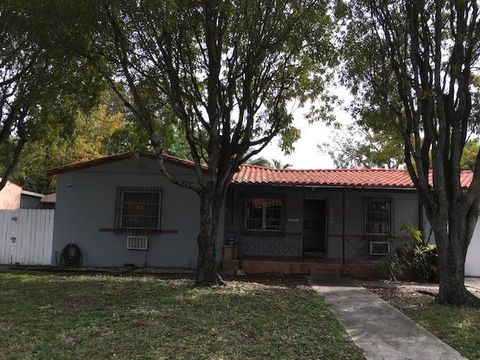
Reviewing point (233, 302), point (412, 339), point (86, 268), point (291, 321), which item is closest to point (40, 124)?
point (86, 268)

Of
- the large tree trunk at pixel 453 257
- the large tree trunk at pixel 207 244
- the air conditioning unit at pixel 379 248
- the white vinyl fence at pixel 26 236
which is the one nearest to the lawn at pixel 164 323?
the large tree trunk at pixel 207 244

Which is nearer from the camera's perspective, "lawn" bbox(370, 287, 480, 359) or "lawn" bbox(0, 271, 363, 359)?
"lawn" bbox(0, 271, 363, 359)

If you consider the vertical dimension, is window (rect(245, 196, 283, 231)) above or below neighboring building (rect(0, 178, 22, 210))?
below

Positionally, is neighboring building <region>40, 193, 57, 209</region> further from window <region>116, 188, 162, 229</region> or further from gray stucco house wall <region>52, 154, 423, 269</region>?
window <region>116, 188, 162, 229</region>

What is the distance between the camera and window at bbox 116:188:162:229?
15859 mm

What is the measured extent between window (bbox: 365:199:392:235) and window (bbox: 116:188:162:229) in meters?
6.63

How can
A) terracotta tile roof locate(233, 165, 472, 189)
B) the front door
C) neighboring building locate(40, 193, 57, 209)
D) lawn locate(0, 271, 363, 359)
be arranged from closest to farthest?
1. lawn locate(0, 271, 363, 359)
2. terracotta tile roof locate(233, 165, 472, 189)
3. the front door
4. neighboring building locate(40, 193, 57, 209)

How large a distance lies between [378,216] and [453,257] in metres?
6.66

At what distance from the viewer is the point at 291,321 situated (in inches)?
319

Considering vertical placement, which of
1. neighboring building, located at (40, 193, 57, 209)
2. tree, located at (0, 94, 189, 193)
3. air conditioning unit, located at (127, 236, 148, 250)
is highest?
tree, located at (0, 94, 189, 193)

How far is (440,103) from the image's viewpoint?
34.0ft

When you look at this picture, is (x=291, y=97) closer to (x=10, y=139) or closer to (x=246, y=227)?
(x=246, y=227)

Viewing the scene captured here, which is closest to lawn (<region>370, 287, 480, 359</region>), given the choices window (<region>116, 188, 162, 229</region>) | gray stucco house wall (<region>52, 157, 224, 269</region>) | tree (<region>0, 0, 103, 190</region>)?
gray stucco house wall (<region>52, 157, 224, 269</region>)

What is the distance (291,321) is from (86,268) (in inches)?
347
